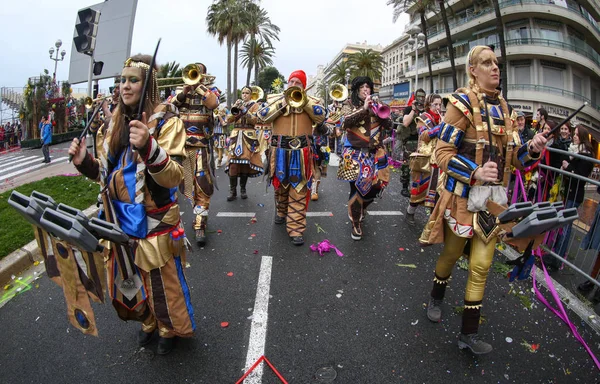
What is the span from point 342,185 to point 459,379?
6411 mm

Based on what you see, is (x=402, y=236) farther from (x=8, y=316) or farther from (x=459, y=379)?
(x=8, y=316)

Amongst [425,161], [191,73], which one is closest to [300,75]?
[191,73]

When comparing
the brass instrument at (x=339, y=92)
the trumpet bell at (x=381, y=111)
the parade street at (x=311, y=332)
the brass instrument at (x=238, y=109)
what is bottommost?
the parade street at (x=311, y=332)

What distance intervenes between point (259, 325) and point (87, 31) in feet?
19.4

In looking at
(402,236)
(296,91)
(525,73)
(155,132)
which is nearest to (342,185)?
(402,236)

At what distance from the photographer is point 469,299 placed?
2.60m

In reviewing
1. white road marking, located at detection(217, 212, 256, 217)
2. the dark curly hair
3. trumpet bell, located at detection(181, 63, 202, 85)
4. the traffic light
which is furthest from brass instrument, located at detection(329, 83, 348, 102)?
the traffic light

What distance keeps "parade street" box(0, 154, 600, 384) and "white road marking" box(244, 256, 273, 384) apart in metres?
0.01

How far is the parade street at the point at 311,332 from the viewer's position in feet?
7.97

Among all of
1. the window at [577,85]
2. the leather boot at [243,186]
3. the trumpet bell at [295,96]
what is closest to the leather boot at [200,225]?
the trumpet bell at [295,96]

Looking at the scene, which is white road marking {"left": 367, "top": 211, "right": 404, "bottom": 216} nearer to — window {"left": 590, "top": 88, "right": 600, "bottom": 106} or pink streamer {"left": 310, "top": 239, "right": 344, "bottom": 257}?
pink streamer {"left": 310, "top": 239, "right": 344, "bottom": 257}

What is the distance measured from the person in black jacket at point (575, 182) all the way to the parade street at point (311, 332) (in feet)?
2.13

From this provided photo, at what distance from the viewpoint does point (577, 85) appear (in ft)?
108

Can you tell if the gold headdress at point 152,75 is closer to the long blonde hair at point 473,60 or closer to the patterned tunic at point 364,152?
the long blonde hair at point 473,60
